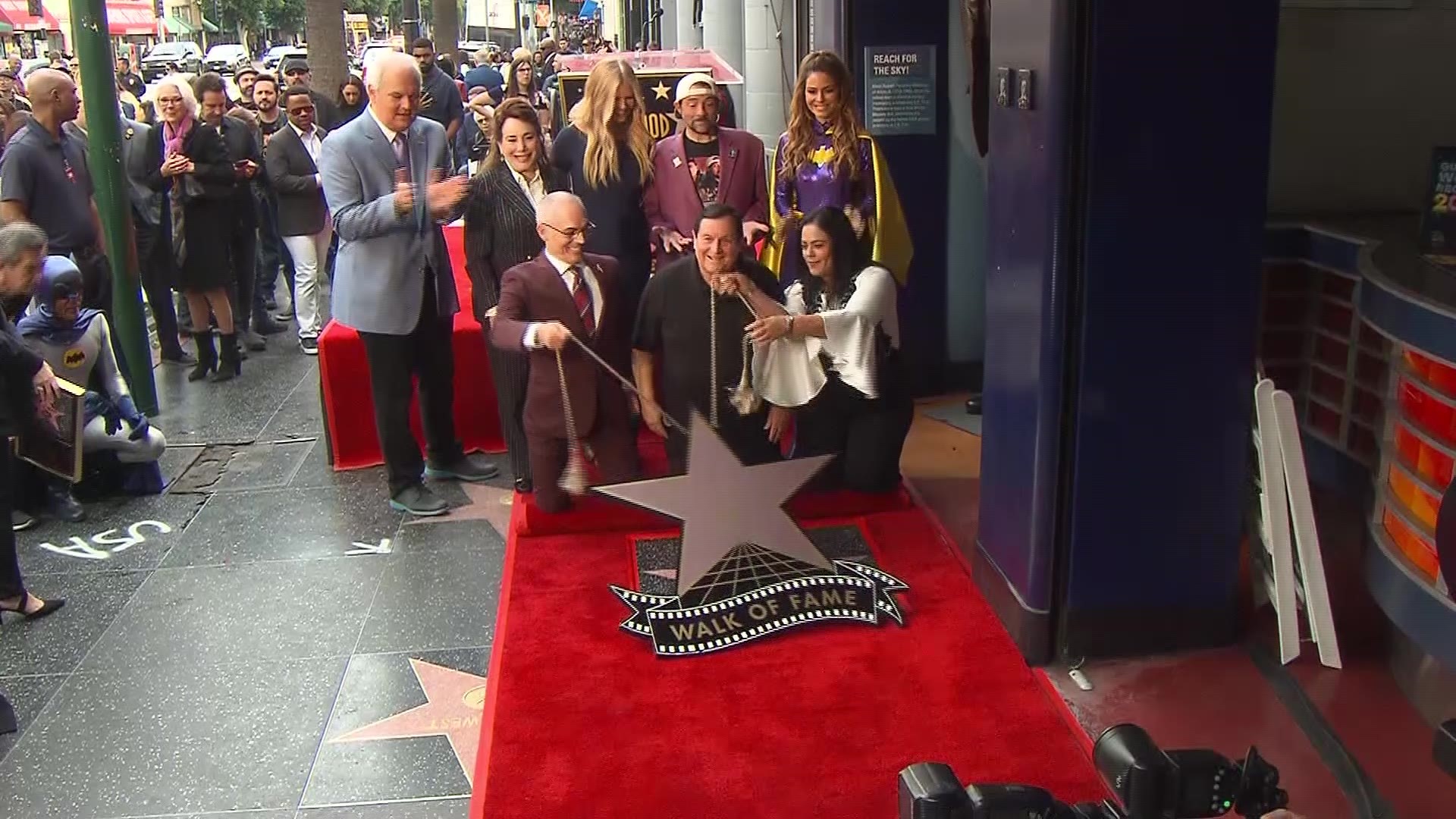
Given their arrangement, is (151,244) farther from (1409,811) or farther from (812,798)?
(1409,811)

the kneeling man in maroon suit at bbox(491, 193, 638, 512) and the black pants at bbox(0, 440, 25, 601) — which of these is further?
the kneeling man in maroon suit at bbox(491, 193, 638, 512)

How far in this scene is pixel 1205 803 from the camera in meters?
1.87

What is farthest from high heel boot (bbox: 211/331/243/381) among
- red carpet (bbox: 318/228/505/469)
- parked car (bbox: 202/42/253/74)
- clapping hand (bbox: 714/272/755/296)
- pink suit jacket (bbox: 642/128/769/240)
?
parked car (bbox: 202/42/253/74)

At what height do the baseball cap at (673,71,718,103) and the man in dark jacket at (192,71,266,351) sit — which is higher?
the baseball cap at (673,71,718,103)

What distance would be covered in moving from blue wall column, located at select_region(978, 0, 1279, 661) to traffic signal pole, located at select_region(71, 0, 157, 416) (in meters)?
4.77

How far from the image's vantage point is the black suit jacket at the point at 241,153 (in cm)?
809

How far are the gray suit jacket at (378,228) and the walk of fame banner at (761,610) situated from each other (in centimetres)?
165

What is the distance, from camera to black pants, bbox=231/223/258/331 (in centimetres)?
824

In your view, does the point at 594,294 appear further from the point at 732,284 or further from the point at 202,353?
the point at 202,353

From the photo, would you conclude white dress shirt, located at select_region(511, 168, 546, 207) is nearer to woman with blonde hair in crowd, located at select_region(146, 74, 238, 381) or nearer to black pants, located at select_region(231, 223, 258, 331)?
woman with blonde hair in crowd, located at select_region(146, 74, 238, 381)

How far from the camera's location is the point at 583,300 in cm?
480

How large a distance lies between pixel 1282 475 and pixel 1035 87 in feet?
4.31

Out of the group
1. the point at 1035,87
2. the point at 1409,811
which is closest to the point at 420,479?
the point at 1035,87

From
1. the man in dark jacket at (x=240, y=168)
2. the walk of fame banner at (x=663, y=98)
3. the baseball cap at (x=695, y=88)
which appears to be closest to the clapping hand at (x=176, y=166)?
the man in dark jacket at (x=240, y=168)
